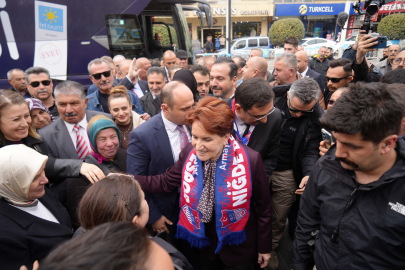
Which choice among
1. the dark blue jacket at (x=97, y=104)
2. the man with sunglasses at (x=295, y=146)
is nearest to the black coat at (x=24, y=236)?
the man with sunglasses at (x=295, y=146)

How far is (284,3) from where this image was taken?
27.1 m

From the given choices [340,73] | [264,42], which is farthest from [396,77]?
[264,42]

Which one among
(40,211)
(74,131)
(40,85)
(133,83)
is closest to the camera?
(40,211)

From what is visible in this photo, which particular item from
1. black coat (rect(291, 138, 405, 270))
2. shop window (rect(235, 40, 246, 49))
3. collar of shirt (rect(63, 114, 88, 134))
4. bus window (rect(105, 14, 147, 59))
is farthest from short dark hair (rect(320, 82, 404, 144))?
shop window (rect(235, 40, 246, 49))

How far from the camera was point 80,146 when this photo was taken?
2.75 meters

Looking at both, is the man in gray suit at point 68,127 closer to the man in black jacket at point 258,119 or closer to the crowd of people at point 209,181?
the crowd of people at point 209,181

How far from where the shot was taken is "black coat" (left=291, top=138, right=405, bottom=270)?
1.30 metres

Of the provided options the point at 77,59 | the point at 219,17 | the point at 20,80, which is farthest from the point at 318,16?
the point at 20,80

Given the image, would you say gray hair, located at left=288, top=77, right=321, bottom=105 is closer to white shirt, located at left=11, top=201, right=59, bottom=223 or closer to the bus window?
white shirt, located at left=11, top=201, right=59, bottom=223

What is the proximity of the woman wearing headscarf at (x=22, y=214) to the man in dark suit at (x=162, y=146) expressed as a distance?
28.0 inches

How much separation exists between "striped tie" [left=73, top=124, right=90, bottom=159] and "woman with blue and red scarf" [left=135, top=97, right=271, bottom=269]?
3.54ft

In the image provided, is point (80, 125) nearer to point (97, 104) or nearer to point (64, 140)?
point (64, 140)

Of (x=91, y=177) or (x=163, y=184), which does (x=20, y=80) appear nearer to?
(x=91, y=177)

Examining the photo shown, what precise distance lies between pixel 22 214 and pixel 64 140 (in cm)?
125
